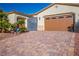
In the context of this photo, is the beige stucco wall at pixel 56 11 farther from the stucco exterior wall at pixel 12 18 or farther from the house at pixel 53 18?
the stucco exterior wall at pixel 12 18

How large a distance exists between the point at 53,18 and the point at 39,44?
2791mm

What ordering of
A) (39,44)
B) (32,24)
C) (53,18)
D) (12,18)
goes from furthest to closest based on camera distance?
1. (53,18)
2. (32,24)
3. (12,18)
4. (39,44)

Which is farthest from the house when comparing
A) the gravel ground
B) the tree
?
the gravel ground

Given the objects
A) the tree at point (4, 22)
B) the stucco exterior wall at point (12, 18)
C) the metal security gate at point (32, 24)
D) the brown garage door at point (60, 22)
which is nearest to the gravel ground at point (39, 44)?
the metal security gate at point (32, 24)

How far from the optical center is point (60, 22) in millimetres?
11703

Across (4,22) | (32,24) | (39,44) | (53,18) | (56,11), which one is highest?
(56,11)

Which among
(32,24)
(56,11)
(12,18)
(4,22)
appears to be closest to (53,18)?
(56,11)

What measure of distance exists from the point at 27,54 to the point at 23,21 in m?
2.86

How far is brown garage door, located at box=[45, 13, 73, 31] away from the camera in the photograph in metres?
11.3

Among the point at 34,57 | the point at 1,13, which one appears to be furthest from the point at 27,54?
the point at 1,13

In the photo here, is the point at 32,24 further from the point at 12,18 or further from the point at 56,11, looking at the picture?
the point at 56,11

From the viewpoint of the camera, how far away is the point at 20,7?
10.2m

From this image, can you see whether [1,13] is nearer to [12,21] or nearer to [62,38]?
[12,21]

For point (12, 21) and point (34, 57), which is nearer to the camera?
point (34, 57)
